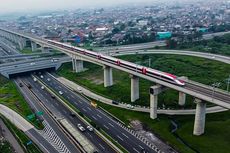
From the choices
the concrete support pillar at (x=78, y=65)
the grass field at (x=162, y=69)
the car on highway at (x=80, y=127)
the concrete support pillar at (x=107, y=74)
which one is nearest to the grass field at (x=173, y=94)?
the grass field at (x=162, y=69)

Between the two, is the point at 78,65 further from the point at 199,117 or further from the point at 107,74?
the point at 199,117

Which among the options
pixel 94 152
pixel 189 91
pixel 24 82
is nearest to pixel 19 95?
pixel 24 82

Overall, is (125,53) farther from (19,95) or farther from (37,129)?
(37,129)

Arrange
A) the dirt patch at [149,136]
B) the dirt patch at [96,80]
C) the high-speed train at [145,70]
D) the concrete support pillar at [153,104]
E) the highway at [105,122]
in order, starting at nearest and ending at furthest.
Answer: the dirt patch at [149,136] → the highway at [105,122] → the high-speed train at [145,70] → the concrete support pillar at [153,104] → the dirt patch at [96,80]

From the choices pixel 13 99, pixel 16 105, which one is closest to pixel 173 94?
pixel 16 105

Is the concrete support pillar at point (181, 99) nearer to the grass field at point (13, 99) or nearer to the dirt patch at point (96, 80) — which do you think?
the dirt patch at point (96, 80)

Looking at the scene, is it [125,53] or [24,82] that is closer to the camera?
[24,82]

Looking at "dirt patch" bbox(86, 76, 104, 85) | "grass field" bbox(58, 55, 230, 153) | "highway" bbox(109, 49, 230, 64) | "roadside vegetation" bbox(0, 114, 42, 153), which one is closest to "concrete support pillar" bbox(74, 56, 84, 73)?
"grass field" bbox(58, 55, 230, 153)
